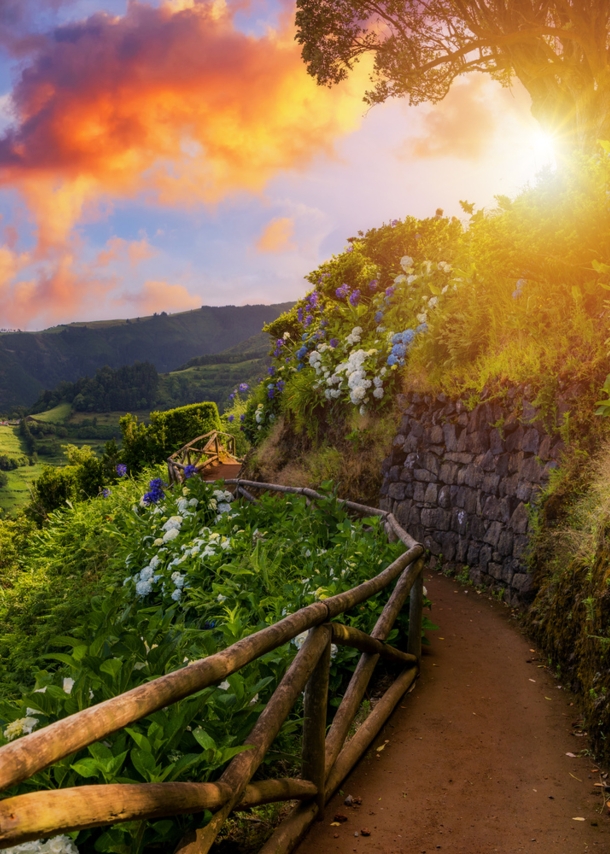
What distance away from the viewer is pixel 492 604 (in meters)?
7.22

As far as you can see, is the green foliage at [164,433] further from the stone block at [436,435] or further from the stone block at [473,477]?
the stone block at [473,477]

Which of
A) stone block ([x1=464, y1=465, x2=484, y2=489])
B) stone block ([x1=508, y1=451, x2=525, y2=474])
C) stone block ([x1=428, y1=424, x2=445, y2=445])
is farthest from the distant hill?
stone block ([x1=508, y1=451, x2=525, y2=474])

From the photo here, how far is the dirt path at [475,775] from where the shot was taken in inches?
129

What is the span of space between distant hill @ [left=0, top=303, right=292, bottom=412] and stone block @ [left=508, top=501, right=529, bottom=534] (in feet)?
517

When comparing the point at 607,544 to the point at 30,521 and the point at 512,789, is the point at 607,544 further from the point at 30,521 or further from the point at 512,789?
the point at 30,521

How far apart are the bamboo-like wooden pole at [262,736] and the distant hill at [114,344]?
161467 millimetres

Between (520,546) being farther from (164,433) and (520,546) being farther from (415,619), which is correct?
(164,433)

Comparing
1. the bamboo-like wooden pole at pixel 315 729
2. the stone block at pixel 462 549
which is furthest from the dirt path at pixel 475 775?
the stone block at pixel 462 549

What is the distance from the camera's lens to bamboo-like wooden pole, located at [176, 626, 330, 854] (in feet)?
8.08

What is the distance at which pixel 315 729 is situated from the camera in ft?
10.9

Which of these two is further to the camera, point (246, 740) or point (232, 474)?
point (232, 474)

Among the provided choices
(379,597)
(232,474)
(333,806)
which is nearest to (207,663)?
(333,806)

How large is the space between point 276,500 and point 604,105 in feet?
30.4

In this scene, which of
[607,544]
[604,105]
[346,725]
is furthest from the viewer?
[604,105]
